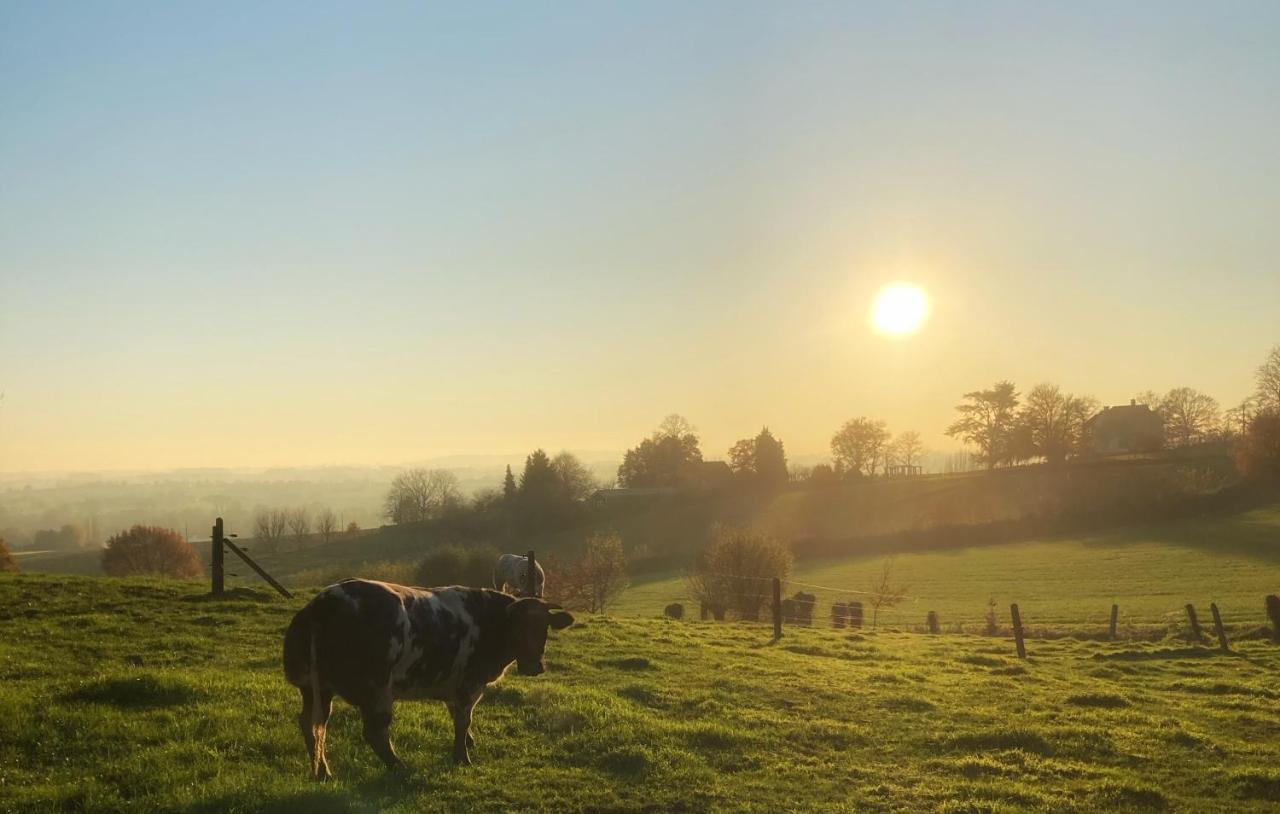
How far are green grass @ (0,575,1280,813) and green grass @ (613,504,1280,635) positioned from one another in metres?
20.9

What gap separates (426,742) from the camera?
10055 millimetres

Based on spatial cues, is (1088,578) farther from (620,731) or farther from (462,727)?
(462,727)

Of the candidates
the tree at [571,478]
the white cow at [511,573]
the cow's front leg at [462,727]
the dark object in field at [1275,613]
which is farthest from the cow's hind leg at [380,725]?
the tree at [571,478]

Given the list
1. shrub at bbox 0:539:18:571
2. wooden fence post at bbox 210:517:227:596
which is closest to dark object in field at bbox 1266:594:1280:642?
wooden fence post at bbox 210:517:227:596

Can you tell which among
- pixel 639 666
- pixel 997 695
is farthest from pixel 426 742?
pixel 997 695

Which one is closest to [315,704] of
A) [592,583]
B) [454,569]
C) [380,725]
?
[380,725]

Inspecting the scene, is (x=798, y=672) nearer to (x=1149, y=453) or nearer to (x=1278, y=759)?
(x=1278, y=759)

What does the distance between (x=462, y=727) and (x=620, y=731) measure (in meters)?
2.53

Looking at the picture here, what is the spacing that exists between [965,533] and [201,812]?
245 ft

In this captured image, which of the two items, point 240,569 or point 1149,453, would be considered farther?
point 1149,453

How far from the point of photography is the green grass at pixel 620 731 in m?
8.41

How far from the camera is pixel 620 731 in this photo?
11289 millimetres

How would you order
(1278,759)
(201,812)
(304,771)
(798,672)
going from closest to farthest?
(201,812)
(304,771)
(1278,759)
(798,672)

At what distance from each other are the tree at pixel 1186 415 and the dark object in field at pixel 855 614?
10266 centimetres
